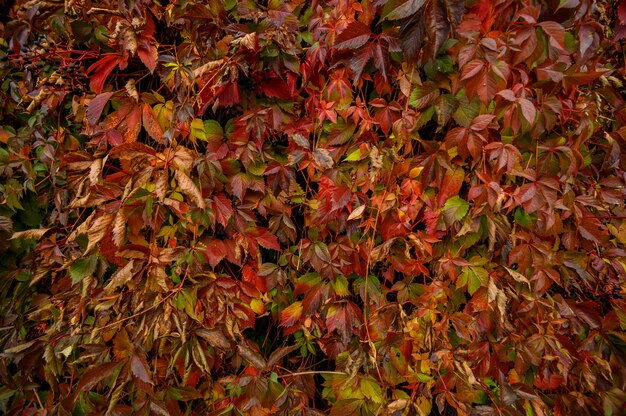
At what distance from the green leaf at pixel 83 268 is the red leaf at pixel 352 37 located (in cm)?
104

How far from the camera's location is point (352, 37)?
1.22 m

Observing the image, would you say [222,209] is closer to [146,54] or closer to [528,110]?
[146,54]

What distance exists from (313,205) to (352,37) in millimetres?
517

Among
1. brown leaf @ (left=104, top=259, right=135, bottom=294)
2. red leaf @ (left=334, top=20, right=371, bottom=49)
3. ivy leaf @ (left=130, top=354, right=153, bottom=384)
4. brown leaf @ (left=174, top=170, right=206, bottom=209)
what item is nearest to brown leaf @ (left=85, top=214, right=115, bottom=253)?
brown leaf @ (left=104, top=259, right=135, bottom=294)

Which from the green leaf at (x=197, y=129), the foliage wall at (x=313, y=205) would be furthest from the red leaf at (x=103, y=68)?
the green leaf at (x=197, y=129)

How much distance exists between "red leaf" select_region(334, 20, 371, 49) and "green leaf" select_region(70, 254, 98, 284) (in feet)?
3.40

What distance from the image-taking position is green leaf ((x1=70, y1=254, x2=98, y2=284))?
1395 mm

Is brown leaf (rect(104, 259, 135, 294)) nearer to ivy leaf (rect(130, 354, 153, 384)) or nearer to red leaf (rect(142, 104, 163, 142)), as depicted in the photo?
ivy leaf (rect(130, 354, 153, 384))

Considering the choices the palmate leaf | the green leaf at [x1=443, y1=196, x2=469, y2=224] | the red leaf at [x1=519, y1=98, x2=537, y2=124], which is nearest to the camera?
the palmate leaf

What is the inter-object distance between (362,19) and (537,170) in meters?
0.73

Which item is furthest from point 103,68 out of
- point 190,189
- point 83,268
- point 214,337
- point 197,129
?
point 214,337

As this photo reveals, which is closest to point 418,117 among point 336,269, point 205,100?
point 336,269

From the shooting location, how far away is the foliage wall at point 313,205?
4.16 ft

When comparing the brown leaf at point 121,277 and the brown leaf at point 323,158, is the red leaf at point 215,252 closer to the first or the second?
the brown leaf at point 121,277
